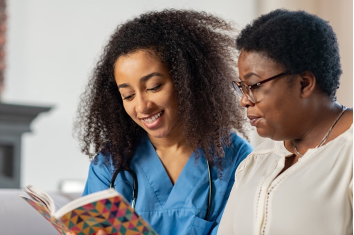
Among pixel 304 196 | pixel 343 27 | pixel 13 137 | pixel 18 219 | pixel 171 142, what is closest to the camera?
pixel 304 196

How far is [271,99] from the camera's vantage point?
4.65ft

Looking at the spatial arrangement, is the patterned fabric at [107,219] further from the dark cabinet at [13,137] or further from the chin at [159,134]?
the dark cabinet at [13,137]

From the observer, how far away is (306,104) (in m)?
1.42

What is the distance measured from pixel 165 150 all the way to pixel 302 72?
837mm

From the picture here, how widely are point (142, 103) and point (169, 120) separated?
0.40 feet

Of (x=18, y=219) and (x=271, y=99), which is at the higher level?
(x=271, y=99)

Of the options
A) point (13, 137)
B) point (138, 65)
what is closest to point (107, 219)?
point (138, 65)

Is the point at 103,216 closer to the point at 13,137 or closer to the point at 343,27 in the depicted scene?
the point at 343,27

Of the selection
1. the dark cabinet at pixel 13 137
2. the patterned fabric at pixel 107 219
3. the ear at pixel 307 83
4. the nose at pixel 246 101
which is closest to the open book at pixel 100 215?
the patterned fabric at pixel 107 219

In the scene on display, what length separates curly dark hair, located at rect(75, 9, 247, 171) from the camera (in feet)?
6.60

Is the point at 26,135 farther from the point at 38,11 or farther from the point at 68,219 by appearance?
the point at 68,219

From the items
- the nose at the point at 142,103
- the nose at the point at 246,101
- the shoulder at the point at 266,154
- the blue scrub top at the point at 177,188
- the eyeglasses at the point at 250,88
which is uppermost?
the eyeglasses at the point at 250,88

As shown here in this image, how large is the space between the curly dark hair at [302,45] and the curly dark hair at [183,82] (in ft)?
1.89

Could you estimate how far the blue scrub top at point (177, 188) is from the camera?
1985 millimetres
